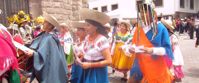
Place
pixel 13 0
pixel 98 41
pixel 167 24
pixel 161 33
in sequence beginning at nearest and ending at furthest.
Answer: pixel 98 41 → pixel 161 33 → pixel 167 24 → pixel 13 0

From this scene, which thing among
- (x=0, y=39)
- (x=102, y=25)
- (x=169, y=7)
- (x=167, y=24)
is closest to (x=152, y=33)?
(x=102, y=25)

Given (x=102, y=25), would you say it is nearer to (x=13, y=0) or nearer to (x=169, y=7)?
(x=13, y=0)

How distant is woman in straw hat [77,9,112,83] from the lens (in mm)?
4727

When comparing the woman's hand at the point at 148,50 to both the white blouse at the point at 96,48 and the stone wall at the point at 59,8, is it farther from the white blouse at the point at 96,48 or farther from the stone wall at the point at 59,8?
the stone wall at the point at 59,8

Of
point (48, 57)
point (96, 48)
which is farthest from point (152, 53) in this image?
point (48, 57)

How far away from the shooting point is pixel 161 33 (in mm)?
5094

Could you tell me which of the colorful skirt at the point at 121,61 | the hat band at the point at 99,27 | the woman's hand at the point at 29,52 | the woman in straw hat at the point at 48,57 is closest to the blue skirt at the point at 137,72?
the hat band at the point at 99,27

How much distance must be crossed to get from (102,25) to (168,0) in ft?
122

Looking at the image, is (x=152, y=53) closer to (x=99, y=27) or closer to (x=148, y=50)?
(x=148, y=50)

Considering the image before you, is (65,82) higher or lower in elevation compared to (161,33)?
lower

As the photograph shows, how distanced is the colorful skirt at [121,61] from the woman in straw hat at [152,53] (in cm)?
414

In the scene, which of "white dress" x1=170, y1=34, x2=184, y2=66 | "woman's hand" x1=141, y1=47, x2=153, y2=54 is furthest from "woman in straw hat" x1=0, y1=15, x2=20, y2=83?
"white dress" x1=170, y1=34, x2=184, y2=66

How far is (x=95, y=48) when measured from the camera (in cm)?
478

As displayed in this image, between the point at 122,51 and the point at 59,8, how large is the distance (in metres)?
5.91
